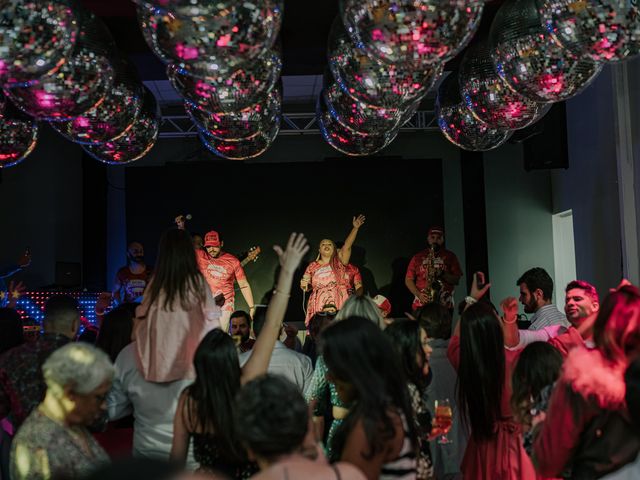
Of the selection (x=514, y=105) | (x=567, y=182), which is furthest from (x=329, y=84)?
(x=567, y=182)

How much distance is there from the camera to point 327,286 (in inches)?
349

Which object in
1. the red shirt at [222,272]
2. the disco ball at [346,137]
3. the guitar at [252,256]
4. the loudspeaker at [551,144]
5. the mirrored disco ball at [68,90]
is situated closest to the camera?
the mirrored disco ball at [68,90]

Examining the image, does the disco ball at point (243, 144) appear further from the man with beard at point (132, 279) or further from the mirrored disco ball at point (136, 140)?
the man with beard at point (132, 279)

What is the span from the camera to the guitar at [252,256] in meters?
9.74

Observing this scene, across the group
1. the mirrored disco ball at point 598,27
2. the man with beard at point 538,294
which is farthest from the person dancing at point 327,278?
the mirrored disco ball at point 598,27

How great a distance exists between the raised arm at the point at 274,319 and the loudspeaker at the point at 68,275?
256 inches

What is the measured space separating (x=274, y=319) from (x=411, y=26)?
1.03m

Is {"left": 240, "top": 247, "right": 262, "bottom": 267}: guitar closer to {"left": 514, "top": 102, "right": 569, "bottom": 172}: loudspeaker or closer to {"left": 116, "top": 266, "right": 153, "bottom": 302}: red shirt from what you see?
{"left": 116, "top": 266, "right": 153, "bottom": 302}: red shirt

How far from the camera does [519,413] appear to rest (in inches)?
110

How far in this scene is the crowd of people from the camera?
193cm

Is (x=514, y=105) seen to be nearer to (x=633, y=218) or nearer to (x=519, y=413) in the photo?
(x=519, y=413)

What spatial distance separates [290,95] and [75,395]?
27.7 ft

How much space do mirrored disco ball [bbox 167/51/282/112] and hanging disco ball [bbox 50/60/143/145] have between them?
0.62 meters

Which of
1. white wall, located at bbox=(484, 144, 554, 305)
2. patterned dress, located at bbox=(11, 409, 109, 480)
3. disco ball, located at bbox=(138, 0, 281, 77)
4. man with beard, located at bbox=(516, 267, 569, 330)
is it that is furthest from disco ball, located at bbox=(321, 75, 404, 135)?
white wall, located at bbox=(484, 144, 554, 305)
